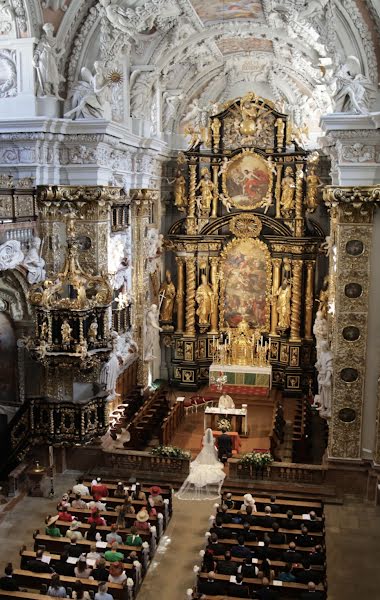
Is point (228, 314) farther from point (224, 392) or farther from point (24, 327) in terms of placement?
point (24, 327)

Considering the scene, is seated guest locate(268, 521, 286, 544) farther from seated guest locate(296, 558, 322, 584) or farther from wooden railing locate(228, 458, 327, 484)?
wooden railing locate(228, 458, 327, 484)

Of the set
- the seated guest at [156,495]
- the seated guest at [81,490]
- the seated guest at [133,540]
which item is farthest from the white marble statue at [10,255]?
the seated guest at [133,540]

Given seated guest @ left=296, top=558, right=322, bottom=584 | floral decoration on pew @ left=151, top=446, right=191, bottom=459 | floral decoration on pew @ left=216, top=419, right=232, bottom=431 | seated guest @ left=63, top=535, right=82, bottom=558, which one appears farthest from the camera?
floral decoration on pew @ left=216, top=419, right=232, bottom=431

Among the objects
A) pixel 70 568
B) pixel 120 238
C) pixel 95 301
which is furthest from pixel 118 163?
pixel 70 568

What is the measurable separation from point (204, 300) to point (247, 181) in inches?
176

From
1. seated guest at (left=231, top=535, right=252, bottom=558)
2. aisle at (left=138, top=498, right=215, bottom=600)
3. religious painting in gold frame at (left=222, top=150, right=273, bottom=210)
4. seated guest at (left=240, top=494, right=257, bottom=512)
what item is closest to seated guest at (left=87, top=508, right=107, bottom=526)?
aisle at (left=138, top=498, right=215, bottom=600)

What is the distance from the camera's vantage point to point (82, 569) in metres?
12.1

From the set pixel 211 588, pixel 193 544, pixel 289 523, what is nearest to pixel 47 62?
pixel 193 544

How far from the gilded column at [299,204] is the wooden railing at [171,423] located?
733cm

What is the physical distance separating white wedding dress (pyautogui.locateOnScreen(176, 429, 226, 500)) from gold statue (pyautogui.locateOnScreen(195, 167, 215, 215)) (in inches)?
418

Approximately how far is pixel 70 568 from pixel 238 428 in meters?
9.08

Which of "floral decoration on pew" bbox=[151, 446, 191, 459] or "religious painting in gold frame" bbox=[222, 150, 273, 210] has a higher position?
"religious painting in gold frame" bbox=[222, 150, 273, 210]

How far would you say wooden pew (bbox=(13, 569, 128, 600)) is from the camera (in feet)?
39.3

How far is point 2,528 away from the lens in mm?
15055
